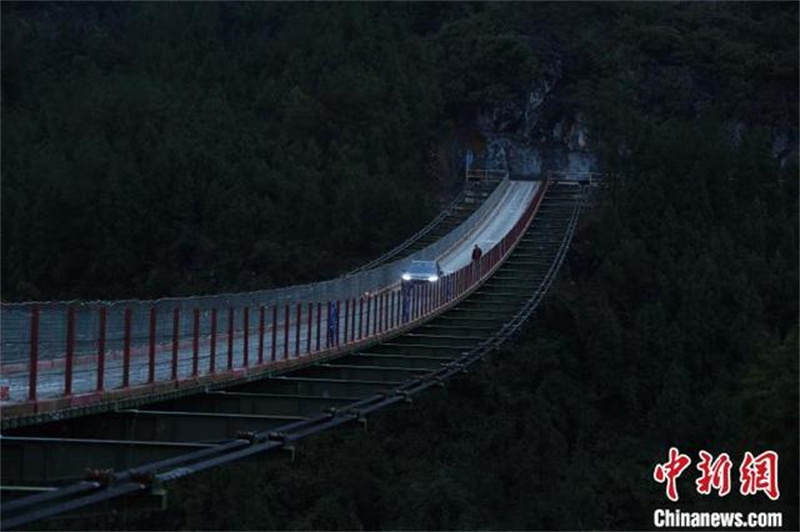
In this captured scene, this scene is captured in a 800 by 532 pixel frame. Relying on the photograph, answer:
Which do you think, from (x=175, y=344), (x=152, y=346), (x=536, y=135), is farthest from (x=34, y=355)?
(x=536, y=135)

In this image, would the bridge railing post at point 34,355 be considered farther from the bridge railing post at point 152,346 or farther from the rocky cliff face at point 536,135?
the rocky cliff face at point 536,135

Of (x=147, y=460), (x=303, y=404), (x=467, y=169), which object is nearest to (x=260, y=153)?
(x=467, y=169)

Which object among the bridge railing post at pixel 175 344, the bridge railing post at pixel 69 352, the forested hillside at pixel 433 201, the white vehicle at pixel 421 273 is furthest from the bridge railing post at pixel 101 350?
the white vehicle at pixel 421 273

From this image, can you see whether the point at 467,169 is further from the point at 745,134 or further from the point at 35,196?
the point at 35,196

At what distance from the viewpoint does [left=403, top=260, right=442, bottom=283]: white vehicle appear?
4712 centimetres

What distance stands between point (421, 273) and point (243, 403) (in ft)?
86.4

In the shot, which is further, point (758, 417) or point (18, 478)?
point (758, 417)

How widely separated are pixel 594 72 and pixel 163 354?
228ft

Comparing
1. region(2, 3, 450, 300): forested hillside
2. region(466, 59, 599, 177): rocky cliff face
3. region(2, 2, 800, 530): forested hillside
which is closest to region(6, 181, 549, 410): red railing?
region(2, 2, 800, 530): forested hillside

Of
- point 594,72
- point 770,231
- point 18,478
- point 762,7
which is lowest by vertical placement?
point 18,478

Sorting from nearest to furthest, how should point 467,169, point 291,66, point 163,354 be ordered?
point 163,354 → point 467,169 → point 291,66

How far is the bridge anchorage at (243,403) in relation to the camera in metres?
12.5

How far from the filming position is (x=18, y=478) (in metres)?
14.3

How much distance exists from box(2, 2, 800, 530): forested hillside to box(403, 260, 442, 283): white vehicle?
22.5 feet
